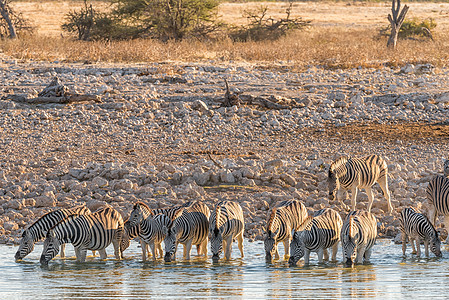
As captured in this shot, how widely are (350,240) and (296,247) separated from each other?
1.87 feet

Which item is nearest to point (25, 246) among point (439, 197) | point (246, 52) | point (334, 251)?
point (334, 251)

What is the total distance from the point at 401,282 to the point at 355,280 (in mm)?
441

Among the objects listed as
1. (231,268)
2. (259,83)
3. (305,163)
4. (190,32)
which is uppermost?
(190,32)

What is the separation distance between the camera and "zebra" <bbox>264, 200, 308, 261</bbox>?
8.36 metres

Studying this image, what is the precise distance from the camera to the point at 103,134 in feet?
47.7

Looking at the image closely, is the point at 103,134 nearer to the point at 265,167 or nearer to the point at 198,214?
the point at 265,167

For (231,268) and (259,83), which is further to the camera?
(259,83)

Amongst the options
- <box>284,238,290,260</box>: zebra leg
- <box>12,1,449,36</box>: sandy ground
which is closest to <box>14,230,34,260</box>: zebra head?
<box>284,238,290,260</box>: zebra leg

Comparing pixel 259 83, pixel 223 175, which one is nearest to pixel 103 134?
pixel 223 175

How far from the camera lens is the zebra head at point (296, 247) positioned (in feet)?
26.8

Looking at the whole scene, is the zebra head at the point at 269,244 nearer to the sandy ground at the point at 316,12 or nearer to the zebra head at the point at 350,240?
the zebra head at the point at 350,240

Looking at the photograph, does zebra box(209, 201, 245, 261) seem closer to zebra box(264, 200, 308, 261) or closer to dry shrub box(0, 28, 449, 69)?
zebra box(264, 200, 308, 261)

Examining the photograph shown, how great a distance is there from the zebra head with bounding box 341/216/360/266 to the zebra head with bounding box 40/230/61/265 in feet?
10.1

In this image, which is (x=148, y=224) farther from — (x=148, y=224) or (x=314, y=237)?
(x=314, y=237)
